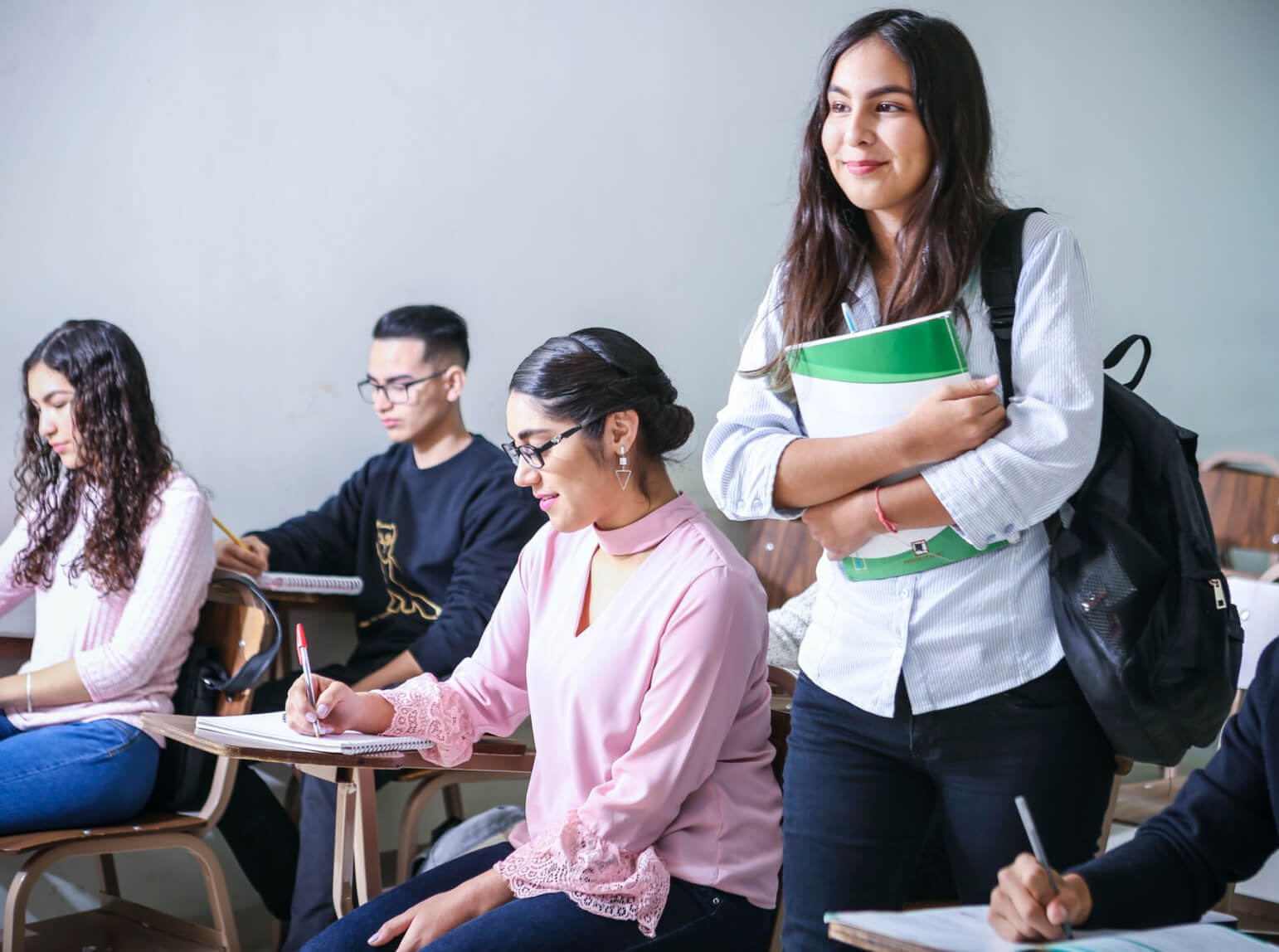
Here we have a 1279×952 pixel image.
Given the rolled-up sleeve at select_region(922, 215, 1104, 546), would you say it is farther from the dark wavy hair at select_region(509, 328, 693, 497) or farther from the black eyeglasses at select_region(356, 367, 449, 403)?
the black eyeglasses at select_region(356, 367, 449, 403)

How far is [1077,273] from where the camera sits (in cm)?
115

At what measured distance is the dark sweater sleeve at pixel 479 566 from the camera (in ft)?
8.34

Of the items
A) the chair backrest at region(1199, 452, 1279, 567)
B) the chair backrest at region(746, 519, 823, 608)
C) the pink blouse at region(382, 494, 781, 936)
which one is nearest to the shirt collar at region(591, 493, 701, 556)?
the pink blouse at region(382, 494, 781, 936)

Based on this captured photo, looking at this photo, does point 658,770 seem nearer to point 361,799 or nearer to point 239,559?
point 361,799

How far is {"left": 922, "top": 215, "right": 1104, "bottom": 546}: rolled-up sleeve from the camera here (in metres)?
1.08

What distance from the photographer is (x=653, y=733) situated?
1372 mm

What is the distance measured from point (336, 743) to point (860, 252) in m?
0.86

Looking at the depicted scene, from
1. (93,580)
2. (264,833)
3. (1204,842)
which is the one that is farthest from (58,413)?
(1204,842)

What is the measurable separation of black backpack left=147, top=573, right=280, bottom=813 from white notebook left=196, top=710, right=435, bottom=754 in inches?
18.5

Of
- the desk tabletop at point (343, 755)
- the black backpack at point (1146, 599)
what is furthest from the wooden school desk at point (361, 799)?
the black backpack at point (1146, 599)

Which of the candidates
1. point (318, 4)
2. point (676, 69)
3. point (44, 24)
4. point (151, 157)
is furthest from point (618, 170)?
point (44, 24)

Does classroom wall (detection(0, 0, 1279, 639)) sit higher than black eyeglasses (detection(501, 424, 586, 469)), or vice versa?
classroom wall (detection(0, 0, 1279, 639))

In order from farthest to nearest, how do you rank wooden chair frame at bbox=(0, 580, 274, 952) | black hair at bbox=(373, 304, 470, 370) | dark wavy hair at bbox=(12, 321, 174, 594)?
black hair at bbox=(373, 304, 470, 370) → dark wavy hair at bbox=(12, 321, 174, 594) → wooden chair frame at bbox=(0, 580, 274, 952)

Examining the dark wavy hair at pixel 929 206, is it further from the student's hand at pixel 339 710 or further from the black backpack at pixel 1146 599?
the student's hand at pixel 339 710
